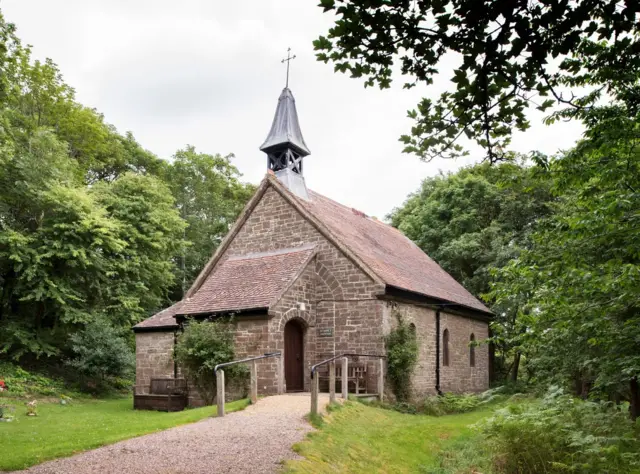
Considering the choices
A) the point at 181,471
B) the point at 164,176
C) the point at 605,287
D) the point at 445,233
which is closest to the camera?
the point at 181,471

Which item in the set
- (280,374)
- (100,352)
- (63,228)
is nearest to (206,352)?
(280,374)

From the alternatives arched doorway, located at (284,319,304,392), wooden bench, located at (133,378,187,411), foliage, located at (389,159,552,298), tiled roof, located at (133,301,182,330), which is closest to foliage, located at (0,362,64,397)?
tiled roof, located at (133,301,182,330)

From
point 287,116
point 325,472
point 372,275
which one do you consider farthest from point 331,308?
point 325,472

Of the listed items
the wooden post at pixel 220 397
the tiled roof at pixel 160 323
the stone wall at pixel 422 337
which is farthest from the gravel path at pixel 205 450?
the tiled roof at pixel 160 323

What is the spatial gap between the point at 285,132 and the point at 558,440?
48.5ft

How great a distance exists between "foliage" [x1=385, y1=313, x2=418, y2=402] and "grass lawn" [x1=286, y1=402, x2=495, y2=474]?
6.93ft

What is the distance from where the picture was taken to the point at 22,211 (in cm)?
2455

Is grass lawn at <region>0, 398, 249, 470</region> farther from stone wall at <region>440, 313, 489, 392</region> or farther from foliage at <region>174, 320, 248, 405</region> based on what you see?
stone wall at <region>440, 313, 489, 392</region>

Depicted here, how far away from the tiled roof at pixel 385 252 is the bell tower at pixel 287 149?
0.96 m

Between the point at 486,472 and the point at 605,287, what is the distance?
3924mm

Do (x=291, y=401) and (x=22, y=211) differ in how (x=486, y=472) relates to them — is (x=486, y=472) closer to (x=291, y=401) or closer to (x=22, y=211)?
(x=291, y=401)

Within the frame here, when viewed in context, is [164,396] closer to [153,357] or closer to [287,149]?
[153,357]

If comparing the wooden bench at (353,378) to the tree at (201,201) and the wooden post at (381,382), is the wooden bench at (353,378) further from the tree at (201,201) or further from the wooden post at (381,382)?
the tree at (201,201)

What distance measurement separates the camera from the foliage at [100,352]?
891 inches
